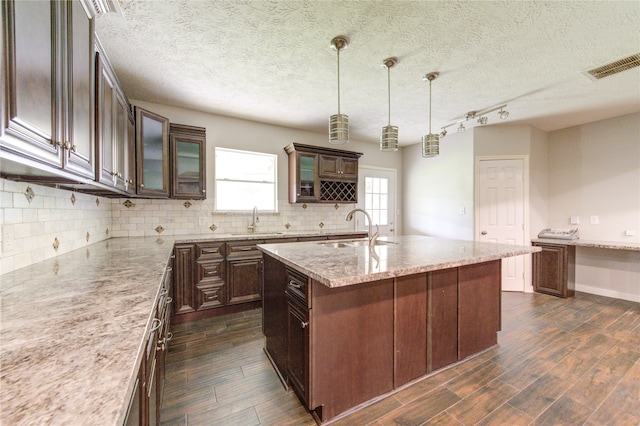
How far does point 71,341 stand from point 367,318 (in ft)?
4.73

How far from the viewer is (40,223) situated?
1729 mm

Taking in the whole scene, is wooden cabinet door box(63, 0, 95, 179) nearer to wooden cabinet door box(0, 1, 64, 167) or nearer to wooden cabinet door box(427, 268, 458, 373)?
wooden cabinet door box(0, 1, 64, 167)

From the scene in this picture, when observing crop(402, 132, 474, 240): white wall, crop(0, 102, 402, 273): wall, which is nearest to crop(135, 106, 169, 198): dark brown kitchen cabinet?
crop(0, 102, 402, 273): wall

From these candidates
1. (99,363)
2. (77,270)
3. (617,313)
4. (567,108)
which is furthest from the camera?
(567,108)

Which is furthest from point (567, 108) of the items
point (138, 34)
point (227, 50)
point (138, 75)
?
point (138, 75)

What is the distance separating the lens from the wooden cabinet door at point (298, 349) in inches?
62.5

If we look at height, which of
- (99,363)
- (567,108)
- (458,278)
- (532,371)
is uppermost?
(567,108)

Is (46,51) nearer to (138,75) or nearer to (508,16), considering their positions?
(138,75)

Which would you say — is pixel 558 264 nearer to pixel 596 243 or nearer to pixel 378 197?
pixel 596 243

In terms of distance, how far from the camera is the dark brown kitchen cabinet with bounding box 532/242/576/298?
3799 mm

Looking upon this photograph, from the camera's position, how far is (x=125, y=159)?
7.61 feet

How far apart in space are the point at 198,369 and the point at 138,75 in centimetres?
286

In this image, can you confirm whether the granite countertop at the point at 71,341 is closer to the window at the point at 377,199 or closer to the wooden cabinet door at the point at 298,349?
the wooden cabinet door at the point at 298,349

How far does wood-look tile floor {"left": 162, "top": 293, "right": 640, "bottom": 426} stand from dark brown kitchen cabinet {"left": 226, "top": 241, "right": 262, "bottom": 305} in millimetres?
502
